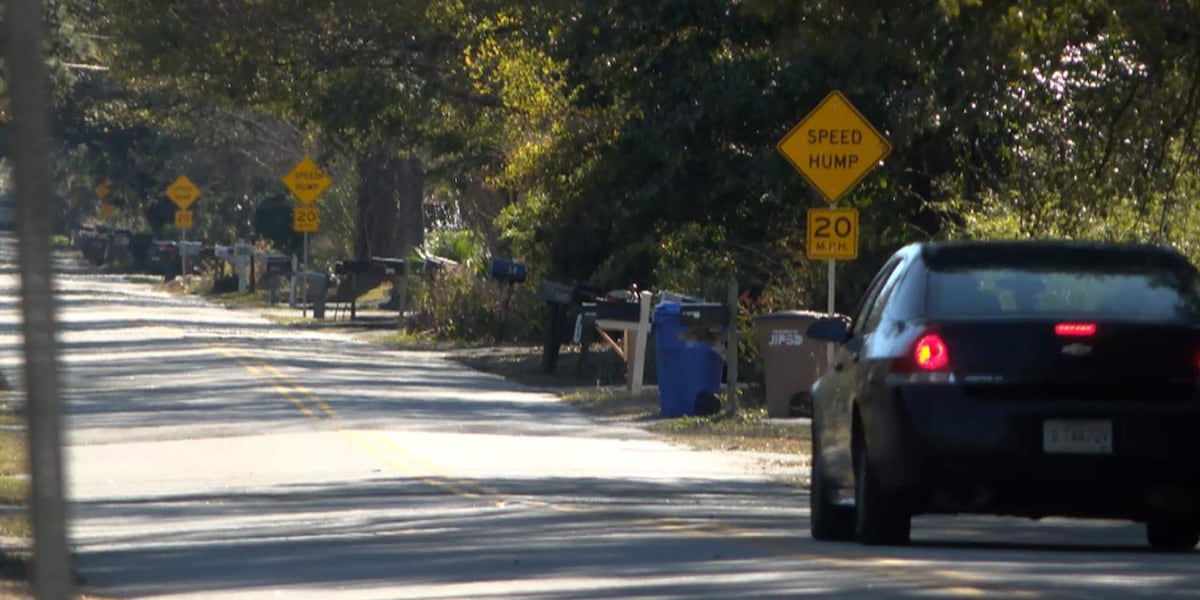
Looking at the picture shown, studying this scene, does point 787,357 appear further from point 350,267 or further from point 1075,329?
point 350,267

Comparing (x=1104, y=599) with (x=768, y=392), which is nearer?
(x=1104, y=599)

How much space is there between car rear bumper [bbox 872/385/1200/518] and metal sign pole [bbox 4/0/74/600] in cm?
694

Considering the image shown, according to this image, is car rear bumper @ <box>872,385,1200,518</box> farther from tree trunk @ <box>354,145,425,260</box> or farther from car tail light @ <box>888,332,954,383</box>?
tree trunk @ <box>354,145,425,260</box>

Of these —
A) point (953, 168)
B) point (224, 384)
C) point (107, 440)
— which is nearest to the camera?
point (107, 440)

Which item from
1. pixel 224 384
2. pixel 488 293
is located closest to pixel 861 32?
pixel 224 384

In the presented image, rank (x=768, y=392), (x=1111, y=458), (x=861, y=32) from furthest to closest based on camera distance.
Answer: (x=768, y=392), (x=861, y=32), (x=1111, y=458)

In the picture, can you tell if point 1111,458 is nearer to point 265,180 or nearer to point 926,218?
A: point 926,218

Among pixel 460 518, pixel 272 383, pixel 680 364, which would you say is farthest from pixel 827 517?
pixel 272 383

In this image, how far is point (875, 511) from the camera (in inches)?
440

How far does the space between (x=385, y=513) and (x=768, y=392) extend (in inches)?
377

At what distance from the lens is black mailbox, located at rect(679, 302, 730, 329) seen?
23.1 m

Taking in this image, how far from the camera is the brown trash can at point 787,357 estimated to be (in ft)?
73.9

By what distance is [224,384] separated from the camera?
27.4 metres

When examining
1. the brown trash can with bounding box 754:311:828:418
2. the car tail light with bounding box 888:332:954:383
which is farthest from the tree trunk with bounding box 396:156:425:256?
the car tail light with bounding box 888:332:954:383
